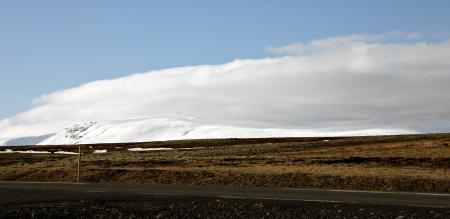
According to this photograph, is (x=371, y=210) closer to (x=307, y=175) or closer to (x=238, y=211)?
(x=238, y=211)

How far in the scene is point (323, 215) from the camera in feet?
48.8

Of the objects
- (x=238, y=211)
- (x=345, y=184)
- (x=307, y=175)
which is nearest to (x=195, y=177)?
(x=307, y=175)

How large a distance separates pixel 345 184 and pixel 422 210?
8826 mm

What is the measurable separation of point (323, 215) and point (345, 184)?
31.2 feet

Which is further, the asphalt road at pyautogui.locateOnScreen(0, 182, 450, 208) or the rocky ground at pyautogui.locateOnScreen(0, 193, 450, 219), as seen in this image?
the asphalt road at pyautogui.locateOnScreen(0, 182, 450, 208)

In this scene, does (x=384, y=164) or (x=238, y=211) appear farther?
(x=384, y=164)

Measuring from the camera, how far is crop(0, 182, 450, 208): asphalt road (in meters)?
17.2

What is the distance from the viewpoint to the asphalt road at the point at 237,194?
1725cm

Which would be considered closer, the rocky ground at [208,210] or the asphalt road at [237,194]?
the rocky ground at [208,210]

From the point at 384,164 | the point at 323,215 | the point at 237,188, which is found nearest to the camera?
the point at 323,215

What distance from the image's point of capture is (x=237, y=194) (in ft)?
64.5

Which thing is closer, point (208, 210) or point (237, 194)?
point (208, 210)

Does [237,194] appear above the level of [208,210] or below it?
above

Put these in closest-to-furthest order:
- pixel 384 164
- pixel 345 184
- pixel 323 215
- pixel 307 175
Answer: pixel 323 215 → pixel 345 184 → pixel 307 175 → pixel 384 164
